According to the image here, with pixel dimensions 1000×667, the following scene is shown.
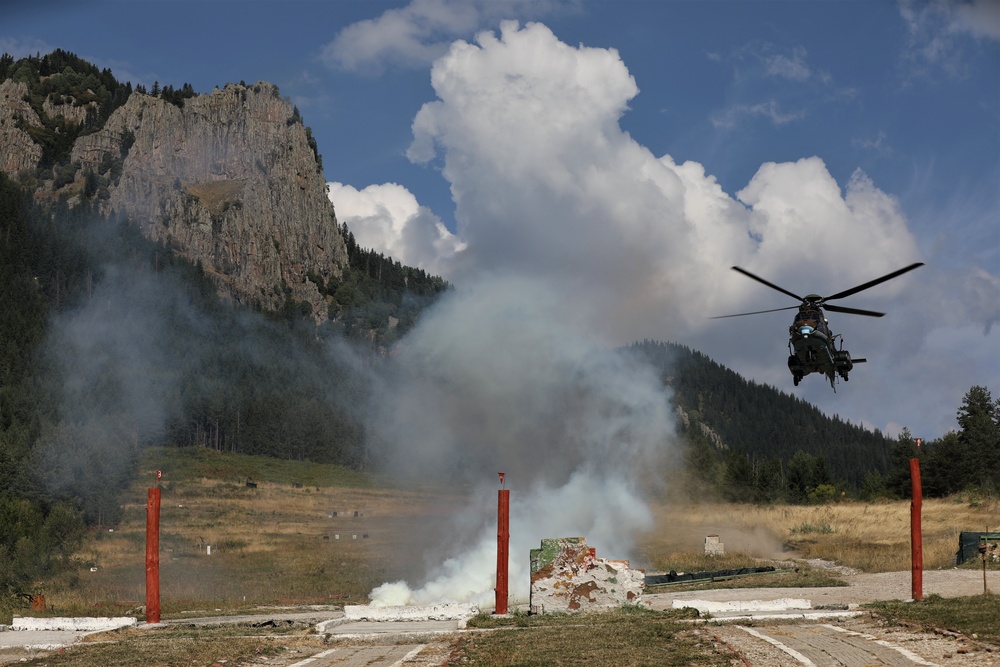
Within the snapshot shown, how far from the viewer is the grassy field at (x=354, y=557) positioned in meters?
23.9

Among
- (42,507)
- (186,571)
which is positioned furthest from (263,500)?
(186,571)

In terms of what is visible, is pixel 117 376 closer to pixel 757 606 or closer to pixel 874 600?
pixel 874 600

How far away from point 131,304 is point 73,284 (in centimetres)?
933

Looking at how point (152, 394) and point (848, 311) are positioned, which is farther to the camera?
point (152, 394)

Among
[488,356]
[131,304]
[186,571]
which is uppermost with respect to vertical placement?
[131,304]

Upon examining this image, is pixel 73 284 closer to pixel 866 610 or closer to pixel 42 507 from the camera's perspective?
pixel 42 507

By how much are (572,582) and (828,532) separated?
40555 millimetres

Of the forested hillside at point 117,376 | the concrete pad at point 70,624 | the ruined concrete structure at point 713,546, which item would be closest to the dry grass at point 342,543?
the ruined concrete structure at point 713,546

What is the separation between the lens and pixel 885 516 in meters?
70.5

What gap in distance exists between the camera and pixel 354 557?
6438 cm

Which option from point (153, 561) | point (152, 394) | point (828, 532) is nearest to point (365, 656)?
point (153, 561)

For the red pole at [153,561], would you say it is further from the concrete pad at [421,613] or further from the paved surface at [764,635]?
the concrete pad at [421,613]

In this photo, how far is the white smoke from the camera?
4925 cm

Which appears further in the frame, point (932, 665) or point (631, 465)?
point (631, 465)
